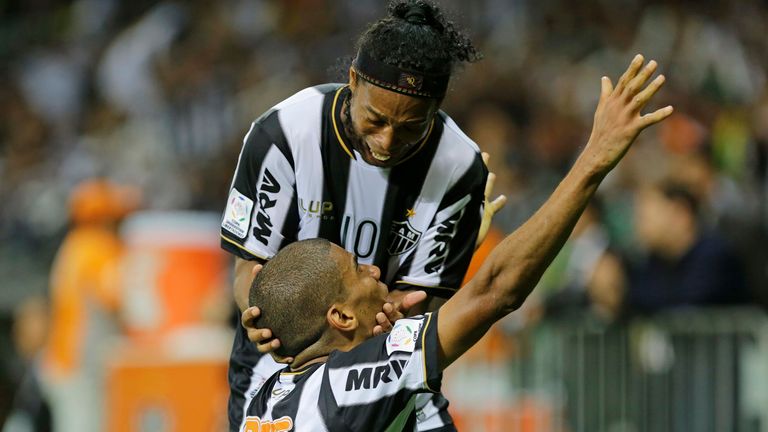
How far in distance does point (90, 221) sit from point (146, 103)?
5.91 meters

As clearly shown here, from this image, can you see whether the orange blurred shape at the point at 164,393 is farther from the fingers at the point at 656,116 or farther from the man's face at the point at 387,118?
the fingers at the point at 656,116

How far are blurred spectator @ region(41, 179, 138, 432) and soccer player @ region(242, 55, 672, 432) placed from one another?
19.9ft

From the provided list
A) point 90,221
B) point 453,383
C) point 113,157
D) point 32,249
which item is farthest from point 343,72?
point 113,157

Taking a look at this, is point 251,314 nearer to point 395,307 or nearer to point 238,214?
point 395,307

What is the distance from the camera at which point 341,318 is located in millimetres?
3990

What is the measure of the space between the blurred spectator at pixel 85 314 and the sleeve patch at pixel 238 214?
5373 millimetres

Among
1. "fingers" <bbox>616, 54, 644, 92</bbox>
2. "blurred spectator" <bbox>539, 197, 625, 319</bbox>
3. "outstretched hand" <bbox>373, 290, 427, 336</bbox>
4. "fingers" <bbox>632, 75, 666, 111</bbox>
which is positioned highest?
"fingers" <bbox>616, 54, 644, 92</bbox>

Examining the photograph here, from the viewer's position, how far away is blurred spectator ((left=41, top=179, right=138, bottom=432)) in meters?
10.0

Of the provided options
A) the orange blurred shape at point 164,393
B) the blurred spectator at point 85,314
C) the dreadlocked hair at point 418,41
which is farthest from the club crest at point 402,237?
the blurred spectator at point 85,314

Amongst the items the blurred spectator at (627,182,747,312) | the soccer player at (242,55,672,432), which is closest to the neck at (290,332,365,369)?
the soccer player at (242,55,672,432)

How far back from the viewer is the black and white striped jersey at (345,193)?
463 cm

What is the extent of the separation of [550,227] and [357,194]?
4.10 ft

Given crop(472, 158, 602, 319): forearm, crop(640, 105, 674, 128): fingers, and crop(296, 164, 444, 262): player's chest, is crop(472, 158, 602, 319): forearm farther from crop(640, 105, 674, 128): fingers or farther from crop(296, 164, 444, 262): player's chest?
crop(296, 164, 444, 262): player's chest

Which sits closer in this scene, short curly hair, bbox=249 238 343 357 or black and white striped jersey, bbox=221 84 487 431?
short curly hair, bbox=249 238 343 357
